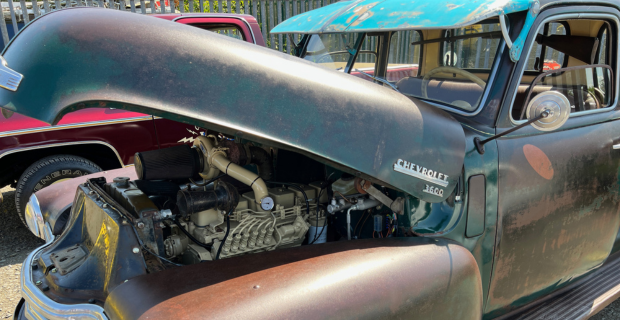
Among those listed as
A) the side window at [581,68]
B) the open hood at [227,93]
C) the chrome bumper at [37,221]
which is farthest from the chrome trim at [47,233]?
the side window at [581,68]

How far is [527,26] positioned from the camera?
2.02 metres

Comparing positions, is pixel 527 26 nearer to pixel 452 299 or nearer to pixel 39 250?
pixel 452 299

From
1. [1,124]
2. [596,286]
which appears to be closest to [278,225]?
[596,286]

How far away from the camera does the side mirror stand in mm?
1841

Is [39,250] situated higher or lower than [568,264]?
higher

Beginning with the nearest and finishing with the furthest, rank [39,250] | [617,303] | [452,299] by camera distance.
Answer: [452,299] < [39,250] < [617,303]

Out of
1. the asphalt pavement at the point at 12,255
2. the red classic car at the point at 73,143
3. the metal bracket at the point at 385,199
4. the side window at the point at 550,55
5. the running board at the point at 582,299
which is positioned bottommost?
the asphalt pavement at the point at 12,255

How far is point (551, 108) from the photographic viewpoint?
184 centimetres


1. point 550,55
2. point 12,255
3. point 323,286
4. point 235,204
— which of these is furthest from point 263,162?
point 12,255

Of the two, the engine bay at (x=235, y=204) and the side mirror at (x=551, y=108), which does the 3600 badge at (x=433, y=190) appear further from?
the side mirror at (x=551, y=108)

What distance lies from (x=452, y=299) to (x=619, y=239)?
5.93 ft

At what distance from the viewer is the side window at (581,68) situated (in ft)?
8.02

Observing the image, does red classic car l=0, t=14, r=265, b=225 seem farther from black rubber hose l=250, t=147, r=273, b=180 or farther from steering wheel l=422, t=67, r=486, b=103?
steering wheel l=422, t=67, r=486, b=103

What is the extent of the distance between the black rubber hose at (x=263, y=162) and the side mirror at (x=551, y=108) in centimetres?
131
